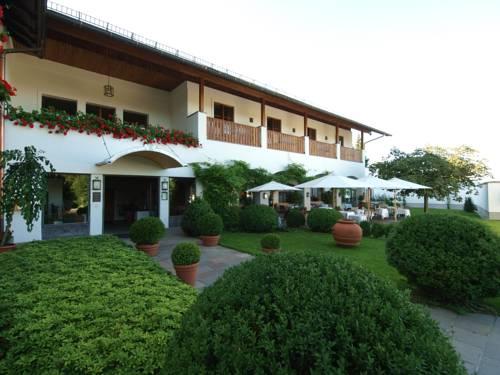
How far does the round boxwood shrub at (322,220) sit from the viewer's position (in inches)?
431

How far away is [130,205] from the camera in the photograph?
1484cm

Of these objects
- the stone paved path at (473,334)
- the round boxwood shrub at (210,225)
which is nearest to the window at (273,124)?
the round boxwood shrub at (210,225)

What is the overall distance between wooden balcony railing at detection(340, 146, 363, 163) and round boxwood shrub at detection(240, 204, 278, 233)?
10.3m

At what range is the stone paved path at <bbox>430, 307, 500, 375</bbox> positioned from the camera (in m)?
2.77

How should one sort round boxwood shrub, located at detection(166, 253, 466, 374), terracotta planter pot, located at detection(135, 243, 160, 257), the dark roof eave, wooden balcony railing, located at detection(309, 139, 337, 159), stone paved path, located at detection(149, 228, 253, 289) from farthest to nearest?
wooden balcony railing, located at detection(309, 139, 337, 159) < the dark roof eave < terracotta planter pot, located at detection(135, 243, 160, 257) < stone paved path, located at detection(149, 228, 253, 289) < round boxwood shrub, located at detection(166, 253, 466, 374)

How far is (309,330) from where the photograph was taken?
121 cm

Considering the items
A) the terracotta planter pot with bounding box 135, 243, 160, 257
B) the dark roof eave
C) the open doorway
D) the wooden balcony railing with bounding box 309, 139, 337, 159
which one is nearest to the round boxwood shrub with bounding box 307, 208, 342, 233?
the wooden balcony railing with bounding box 309, 139, 337, 159

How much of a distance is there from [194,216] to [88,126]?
4648 mm

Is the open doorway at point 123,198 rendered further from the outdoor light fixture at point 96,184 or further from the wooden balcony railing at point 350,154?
the wooden balcony railing at point 350,154

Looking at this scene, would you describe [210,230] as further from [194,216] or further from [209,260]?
[209,260]

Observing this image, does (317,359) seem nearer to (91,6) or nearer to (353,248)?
(353,248)

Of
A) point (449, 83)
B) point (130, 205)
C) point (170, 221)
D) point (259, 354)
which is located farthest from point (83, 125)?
point (449, 83)

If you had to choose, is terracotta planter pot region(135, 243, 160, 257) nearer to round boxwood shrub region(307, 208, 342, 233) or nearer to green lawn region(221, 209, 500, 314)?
green lawn region(221, 209, 500, 314)

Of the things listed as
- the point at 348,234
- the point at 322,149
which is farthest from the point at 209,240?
the point at 322,149
